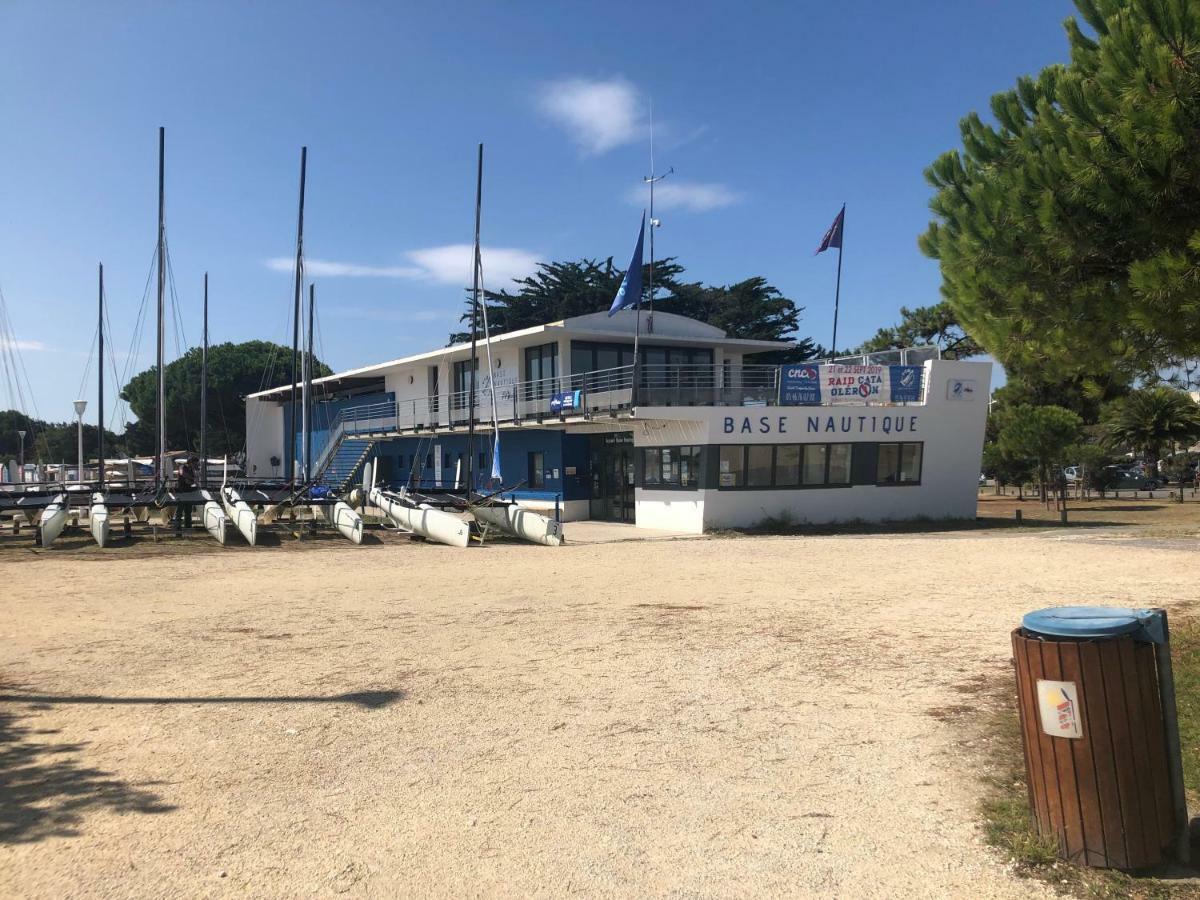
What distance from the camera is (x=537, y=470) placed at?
3241 cm

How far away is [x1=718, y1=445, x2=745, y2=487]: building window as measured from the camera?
84.9 ft

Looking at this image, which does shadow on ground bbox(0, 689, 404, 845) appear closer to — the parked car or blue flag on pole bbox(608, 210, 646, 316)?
blue flag on pole bbox(608, 210, 646, 316)

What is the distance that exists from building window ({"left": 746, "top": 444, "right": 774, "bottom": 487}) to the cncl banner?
138 cm

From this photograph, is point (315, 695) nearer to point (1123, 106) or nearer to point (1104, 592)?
point (1123, 106)

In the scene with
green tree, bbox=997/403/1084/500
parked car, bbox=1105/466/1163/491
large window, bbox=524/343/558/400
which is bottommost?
parked car, bbox=1105/466/1163/491

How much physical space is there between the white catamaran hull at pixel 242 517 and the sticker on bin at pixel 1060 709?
65.1 ft

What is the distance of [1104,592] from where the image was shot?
11.9 metres

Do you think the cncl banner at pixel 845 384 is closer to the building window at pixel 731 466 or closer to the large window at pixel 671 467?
the building window at pixel 731 466

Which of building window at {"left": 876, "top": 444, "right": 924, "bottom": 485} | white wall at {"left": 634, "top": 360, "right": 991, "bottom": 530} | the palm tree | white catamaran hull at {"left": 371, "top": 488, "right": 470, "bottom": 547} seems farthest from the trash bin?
the palm tree

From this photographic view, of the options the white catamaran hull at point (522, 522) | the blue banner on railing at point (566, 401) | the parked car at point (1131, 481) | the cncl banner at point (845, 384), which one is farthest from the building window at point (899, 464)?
the parked car at point (1131, 481)

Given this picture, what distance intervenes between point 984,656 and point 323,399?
46.2 metres

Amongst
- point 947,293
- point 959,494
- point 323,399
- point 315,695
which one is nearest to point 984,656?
point 947,293

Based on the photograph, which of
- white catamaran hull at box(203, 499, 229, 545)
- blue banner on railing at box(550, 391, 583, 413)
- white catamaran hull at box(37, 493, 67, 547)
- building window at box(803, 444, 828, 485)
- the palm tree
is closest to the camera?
white catamaran hull at box(37, 493, 67, 547)

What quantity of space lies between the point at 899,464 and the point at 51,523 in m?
21.4
